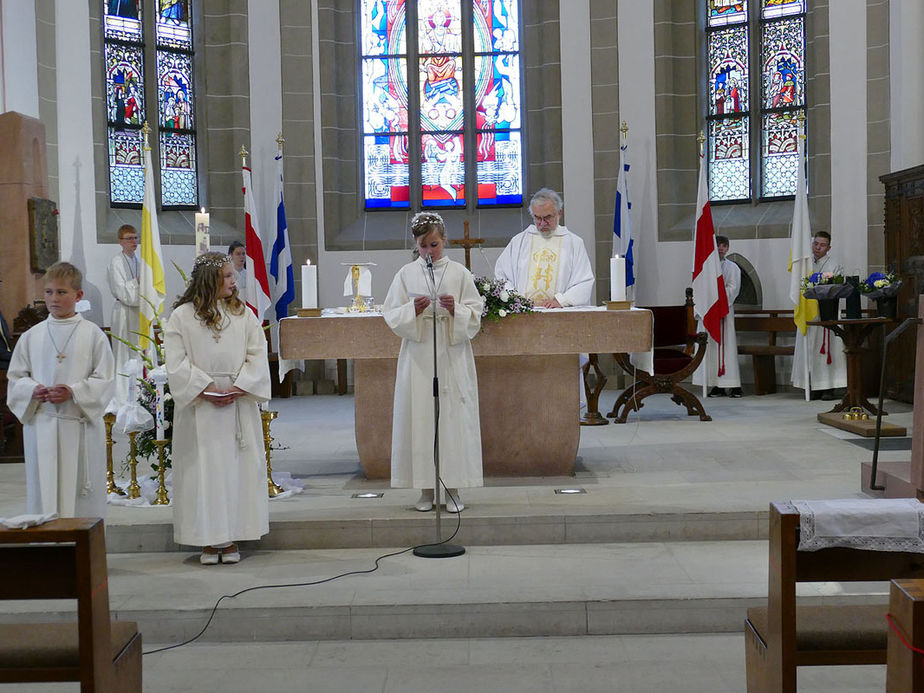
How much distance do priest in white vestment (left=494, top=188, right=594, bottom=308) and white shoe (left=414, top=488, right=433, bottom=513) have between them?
1.78m

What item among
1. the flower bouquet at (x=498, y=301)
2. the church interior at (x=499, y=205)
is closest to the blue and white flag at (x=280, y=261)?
the church interior at (x=499, y=205)

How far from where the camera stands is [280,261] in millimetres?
11961

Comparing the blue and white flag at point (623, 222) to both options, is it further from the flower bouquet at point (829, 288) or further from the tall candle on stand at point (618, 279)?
the tall candle on stand at point (618, 279)

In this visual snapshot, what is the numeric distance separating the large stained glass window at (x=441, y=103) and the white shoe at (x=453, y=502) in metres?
7.41

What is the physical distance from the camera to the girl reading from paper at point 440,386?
582 centimetres

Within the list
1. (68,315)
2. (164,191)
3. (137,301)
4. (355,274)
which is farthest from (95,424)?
(164,191)

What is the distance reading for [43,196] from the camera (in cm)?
945

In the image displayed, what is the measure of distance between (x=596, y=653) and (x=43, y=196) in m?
7.20

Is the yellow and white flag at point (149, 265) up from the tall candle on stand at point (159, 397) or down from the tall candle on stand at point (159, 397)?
up

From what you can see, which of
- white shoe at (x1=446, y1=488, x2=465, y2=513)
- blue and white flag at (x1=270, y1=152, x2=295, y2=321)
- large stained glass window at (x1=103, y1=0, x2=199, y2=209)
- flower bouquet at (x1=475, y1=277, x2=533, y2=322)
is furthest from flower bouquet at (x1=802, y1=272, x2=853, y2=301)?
large stained glass window at (x1=103, y1=0, x2=199, y2=209)

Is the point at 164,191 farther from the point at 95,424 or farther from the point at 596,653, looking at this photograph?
the point at 596,653

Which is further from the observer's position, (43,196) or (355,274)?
(43,196)

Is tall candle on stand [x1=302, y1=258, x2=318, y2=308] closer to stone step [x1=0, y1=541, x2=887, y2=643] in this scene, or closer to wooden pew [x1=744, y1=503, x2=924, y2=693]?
stone step [x1=0, y1=541, x2=887, y2=643]

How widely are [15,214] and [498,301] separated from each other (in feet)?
16.6
